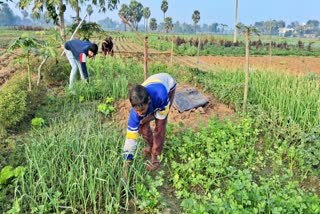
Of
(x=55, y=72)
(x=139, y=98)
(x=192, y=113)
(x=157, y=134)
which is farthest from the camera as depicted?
(x=55, y=72)

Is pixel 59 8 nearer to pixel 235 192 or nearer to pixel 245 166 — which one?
pixel 245 166

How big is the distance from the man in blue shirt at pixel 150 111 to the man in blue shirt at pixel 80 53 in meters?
2.90

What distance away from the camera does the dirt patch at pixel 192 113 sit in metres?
5.13

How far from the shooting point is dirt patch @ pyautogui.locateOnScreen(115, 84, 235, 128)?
513 centimetres

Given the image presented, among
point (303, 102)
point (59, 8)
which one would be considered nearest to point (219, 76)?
point (303, 102)

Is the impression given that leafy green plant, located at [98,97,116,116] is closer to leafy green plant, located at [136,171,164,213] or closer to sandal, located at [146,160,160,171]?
sandal, located at [146,160,160,171]

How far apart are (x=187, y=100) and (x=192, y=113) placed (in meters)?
0.27

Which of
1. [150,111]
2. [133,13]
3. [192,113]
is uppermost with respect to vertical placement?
[133,13]

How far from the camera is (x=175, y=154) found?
3.93m

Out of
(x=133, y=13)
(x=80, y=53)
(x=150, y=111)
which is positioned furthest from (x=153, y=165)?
(x=133, y=13)

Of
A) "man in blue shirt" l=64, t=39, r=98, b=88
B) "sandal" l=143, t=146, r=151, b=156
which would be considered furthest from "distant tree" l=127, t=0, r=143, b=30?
Answer: "sandal" l=143, t=146, r=151, b=156

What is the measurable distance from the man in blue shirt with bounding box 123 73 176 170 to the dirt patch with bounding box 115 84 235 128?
1.35m

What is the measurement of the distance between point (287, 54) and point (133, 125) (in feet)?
71.4

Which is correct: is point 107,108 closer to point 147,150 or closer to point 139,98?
point 147,150
